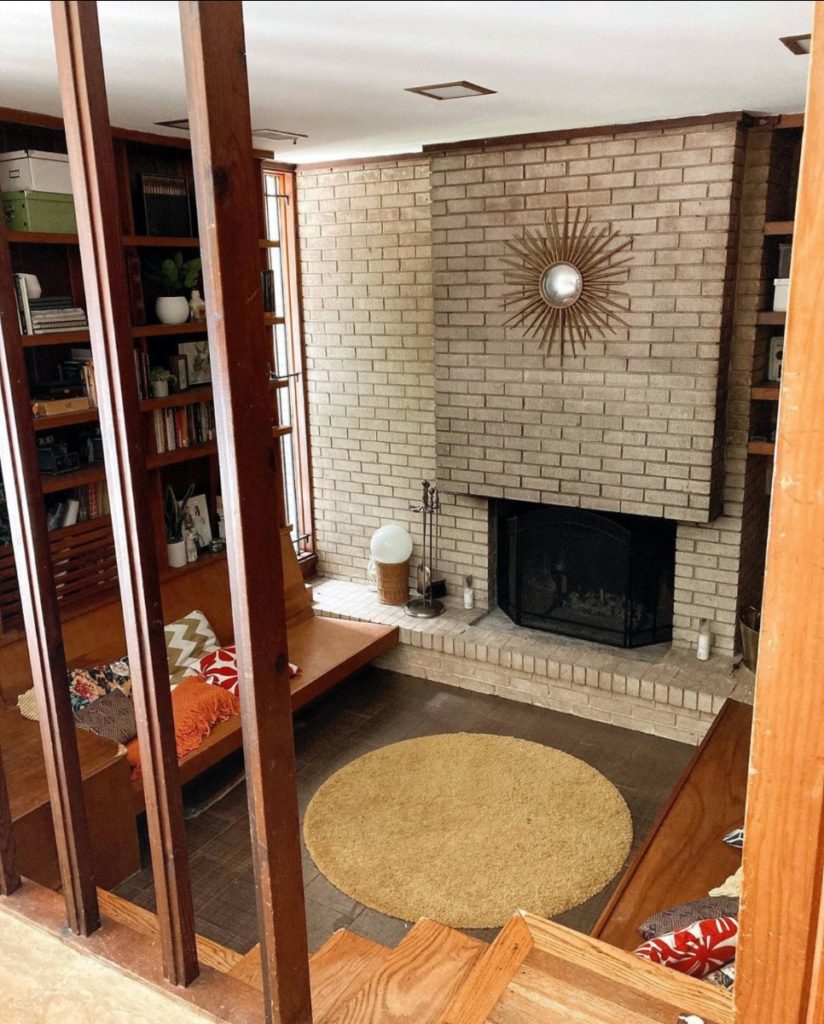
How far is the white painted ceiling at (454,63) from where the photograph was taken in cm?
165

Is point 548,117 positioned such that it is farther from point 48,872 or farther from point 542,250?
point 48,872

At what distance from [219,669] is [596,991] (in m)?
2.78

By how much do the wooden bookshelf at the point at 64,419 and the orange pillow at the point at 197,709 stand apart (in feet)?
3.82

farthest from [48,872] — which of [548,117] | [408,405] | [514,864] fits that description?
[548,117]

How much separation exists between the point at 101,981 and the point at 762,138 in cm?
379

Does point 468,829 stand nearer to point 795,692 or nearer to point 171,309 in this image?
point 171,309

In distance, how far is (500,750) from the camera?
400 centimetres

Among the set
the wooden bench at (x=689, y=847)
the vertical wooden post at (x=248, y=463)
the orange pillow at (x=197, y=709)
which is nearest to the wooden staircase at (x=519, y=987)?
the vertical wooden post at (x=248, y=463)

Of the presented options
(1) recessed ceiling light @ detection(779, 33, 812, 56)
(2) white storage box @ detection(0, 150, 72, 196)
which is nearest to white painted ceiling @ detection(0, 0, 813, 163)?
(1) recessed ceiling light @ detection(779, 33, 812, 56)

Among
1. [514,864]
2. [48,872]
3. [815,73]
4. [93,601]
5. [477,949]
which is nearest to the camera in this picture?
[815,73]

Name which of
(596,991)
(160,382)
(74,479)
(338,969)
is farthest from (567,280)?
(596,991)

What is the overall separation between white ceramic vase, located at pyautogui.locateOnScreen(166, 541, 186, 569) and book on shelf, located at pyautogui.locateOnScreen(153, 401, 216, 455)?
46cm

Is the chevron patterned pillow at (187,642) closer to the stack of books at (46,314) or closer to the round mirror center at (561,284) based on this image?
the stack of books at (46,314)

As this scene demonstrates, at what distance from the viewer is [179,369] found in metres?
4.19
